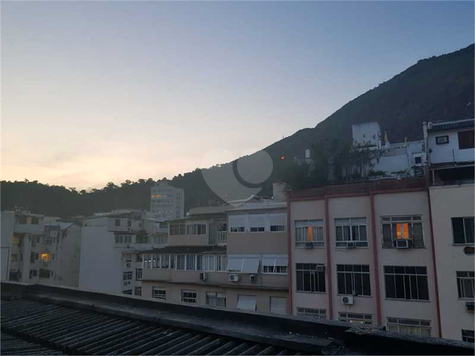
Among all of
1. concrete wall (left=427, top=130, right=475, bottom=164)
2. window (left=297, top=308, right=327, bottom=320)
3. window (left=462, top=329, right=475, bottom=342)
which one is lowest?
window (left=462, top=329, right=475, bottom=342)

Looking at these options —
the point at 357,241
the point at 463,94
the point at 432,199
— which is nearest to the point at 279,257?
the point at 357,241

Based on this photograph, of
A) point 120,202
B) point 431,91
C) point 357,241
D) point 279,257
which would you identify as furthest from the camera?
point 431,91

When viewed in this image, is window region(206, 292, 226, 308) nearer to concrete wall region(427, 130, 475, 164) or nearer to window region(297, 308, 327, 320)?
window region(297, 308, 327, 320)

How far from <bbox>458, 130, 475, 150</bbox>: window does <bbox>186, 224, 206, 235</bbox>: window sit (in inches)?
750

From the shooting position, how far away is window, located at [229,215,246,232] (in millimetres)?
25266

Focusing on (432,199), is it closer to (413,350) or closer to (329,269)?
(329,269)

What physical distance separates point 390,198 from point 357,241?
3.00 metres

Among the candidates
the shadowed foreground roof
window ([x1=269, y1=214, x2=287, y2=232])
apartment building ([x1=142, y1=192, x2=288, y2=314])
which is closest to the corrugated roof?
apartment building ([x1=142, y1=192, x2=288, y2=314])

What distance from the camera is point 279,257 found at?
23812 mm

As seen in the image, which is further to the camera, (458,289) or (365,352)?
(458,289)

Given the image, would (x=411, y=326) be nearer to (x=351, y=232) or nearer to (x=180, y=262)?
(x=351, y=232)

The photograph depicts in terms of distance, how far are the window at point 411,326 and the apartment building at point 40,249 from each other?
3700 centimetres

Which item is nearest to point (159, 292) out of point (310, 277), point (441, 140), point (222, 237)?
point (222, 237)

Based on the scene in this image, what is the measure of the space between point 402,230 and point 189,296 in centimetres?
1473
